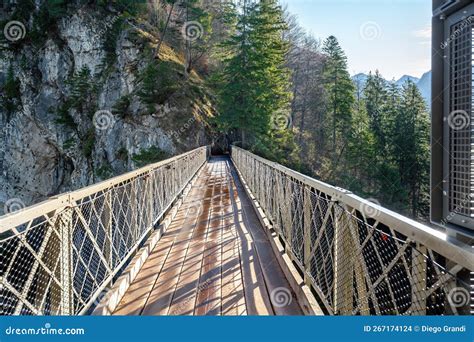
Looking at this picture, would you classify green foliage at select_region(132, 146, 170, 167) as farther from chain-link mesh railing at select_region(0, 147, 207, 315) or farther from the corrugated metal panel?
the corrugated metal panel

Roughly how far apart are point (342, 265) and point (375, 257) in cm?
50

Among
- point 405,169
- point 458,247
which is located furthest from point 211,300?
point 405,169

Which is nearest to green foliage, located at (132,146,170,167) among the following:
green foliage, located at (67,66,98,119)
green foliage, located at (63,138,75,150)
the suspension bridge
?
green foliage, located at (63,138,75,150)

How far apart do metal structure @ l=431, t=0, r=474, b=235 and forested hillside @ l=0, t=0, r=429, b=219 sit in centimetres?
2298

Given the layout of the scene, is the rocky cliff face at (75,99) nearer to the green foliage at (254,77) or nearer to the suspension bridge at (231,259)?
the green foliage at (254,77)

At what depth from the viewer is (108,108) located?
92.3ft

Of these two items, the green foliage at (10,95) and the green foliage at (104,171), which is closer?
the green foliage at (104,171)

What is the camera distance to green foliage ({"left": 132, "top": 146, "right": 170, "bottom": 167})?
79.6 ft

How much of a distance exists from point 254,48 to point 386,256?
24.4 meters

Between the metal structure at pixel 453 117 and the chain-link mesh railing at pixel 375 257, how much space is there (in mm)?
126

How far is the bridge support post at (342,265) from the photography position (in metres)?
2.71

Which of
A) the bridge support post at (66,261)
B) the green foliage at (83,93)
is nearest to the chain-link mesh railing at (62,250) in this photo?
the bridge support post at (66,261)

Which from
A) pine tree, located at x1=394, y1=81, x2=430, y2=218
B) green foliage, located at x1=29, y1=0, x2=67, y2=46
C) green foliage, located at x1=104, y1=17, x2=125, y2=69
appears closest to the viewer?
pine tree, located at x1=394, y1=81, x2=430, y2=218

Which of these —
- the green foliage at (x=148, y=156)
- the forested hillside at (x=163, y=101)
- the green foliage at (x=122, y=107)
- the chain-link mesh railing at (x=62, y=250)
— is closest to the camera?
the chain-link mesh railing at (x=62, y=250)
